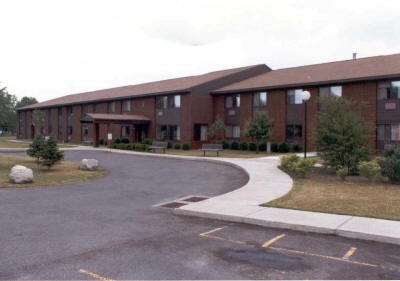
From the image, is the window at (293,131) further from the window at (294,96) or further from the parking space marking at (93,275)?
the parking space marking at (93,275)

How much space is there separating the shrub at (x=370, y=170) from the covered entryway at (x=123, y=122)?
26.8m

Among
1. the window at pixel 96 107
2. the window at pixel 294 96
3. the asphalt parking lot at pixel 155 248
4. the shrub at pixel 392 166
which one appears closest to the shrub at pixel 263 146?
the window at pixel 294 96

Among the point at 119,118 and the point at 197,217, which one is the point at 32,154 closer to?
the point at 197,217

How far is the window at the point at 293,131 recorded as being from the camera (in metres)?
32.2

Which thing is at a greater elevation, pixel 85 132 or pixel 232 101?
pixel 232 101

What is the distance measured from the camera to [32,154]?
19.1 m

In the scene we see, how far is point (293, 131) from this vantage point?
32.7m

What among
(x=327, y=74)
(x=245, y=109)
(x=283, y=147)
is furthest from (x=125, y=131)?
(x=327, y=74)

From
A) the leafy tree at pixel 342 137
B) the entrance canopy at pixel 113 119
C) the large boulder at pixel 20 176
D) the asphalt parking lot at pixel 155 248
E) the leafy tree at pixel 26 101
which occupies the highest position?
the leafy tree at pixel 26 101

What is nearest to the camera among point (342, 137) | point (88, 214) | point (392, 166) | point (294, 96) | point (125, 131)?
point (88, 214)

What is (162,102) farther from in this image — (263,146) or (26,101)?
(26,101)

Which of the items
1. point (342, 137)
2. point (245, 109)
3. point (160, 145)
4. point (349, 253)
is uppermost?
point (245, 109)

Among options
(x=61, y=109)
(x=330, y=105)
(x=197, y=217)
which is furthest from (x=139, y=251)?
(x=61, y=109)

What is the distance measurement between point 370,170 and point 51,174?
13644 millimetres
